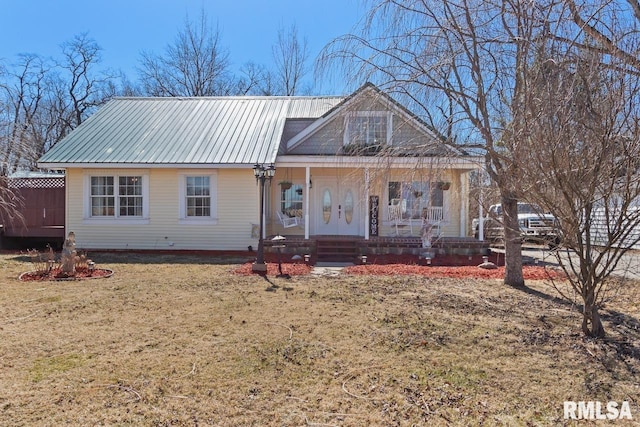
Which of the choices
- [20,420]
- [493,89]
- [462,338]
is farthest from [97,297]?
[493,89]

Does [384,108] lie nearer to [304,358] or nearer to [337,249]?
[304,358]

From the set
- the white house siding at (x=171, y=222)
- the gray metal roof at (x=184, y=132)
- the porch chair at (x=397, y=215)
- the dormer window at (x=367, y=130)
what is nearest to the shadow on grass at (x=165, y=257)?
the white house siding at (x=171, y=222)

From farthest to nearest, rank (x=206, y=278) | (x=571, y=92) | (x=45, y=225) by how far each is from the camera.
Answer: (x=45, y=225)
(x=206, y=278)
(x=571, y=92)

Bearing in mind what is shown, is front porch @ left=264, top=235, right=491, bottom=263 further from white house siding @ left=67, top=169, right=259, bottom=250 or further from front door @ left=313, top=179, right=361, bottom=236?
front door @ left=313, top=179, right=361, bottom=236

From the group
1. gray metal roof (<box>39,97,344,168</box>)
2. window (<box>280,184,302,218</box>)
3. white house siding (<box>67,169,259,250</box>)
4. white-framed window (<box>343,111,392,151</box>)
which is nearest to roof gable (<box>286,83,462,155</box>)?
white-framed window (<box>343,111,392,151</box>)

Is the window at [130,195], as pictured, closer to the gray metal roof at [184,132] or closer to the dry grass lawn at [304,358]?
the gray metal roof at [184,132]

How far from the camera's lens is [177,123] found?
15102mm

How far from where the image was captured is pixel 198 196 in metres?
13.2

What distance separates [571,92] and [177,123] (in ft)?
44.9

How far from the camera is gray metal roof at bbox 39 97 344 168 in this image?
12844 millimetres

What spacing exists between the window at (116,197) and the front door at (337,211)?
593 centimetres

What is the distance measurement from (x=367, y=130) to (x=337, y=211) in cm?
676

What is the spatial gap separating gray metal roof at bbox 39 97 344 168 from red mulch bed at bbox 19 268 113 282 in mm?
4586

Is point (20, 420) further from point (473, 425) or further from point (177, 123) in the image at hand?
point (177, 123)
